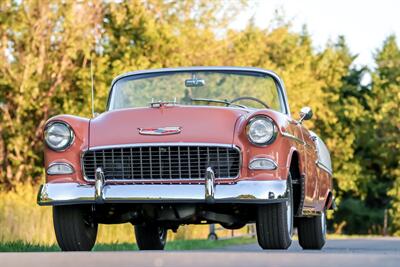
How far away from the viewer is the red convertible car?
953cm

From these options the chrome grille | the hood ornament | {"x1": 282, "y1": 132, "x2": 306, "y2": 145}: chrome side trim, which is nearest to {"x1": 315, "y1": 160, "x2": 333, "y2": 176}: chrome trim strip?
{"x1": 282, "y1": 132, "x2": 306, "y2": 145}: chrome side trim

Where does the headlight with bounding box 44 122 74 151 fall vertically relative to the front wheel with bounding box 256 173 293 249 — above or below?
above

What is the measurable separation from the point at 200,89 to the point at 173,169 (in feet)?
6.15

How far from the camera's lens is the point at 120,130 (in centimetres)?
988

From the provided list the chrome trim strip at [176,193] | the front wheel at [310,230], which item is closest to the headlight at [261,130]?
the chrome trim strip at [176,193]

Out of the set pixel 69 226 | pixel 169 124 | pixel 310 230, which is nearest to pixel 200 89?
pixel 169 124

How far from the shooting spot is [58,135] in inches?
393

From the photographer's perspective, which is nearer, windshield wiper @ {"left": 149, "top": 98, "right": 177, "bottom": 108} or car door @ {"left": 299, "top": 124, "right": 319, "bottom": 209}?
windshield wiper @ {"left": 149, "top": 98, "right": 177, "bottom": 108}

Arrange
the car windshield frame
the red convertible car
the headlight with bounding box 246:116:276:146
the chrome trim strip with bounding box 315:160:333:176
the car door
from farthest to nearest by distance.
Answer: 1. the chrome trim strip with bounding box 315:160:333:176
2. the car windshield frame
3. the car door
4. the headlight with bounding box 246:116:276:146
5. the red convertible car

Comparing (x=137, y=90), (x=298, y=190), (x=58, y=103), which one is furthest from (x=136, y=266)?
(x=58, y=103)

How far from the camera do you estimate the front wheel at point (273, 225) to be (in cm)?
970

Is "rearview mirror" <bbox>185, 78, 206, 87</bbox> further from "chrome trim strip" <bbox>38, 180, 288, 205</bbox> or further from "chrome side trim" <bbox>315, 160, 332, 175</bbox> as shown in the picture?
"chrome trim strip" <bbox>38, 180, 288, 205</bbox>

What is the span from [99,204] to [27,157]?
24784 millimetres

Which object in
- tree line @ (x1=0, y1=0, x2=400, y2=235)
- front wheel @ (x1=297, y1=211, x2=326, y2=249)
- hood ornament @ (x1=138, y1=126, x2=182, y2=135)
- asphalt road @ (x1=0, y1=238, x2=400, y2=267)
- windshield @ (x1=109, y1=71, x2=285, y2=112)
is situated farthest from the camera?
tree line @ (x1=0, y1=0, x2=400, y2=235)
